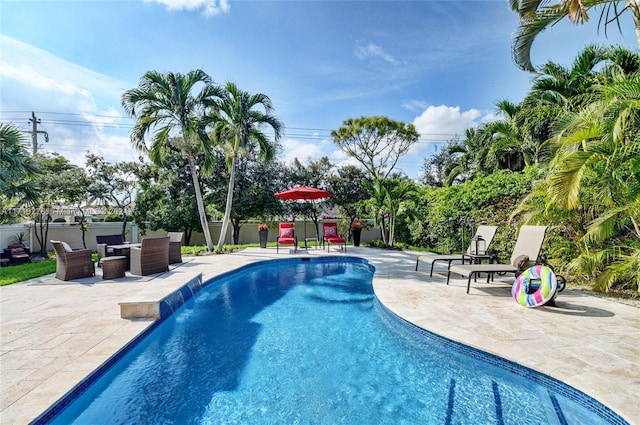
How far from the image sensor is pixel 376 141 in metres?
19.4

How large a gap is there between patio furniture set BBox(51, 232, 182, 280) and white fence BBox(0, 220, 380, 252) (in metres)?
7.09

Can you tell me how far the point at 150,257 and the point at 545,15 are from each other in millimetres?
10064

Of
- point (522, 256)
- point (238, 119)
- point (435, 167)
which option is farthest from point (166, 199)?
point (435, 167)

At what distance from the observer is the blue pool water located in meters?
2.74

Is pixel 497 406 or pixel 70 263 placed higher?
pixel 70 263

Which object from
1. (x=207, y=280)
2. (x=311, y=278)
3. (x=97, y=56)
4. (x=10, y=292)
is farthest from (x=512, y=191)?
(x=97, y=56)

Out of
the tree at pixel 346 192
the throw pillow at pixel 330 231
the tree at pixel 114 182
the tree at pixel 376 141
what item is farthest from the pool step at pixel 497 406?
the tree at pixel 376 141

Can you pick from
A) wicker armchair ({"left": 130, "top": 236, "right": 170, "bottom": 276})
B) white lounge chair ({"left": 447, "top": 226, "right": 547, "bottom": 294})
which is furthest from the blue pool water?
wicker armchair ({"left": 130, "top": 236, "right": 170, "bottom": 276})

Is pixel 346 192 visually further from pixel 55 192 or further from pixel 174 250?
pixel 55 192

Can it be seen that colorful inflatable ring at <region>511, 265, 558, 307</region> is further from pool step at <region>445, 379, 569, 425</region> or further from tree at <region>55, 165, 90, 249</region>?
tree at <region>55, 165, 90, 249</region>

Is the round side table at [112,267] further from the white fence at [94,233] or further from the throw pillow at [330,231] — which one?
the white fence at [94,233]

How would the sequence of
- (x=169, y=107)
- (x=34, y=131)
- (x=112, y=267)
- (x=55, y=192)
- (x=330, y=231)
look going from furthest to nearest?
(x=34, y=131), (x=330, y=231), (x=55, y=192), (x=169, y=107), (x=112, y=267)

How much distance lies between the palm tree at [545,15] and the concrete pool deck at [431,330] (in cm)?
437

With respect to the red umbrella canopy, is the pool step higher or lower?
lower
